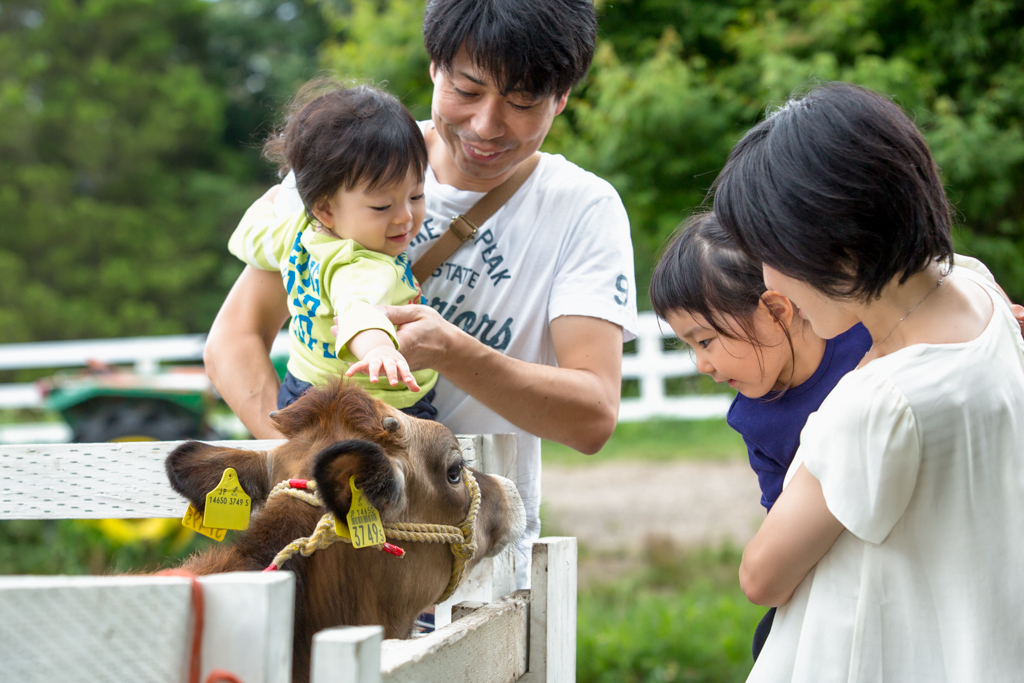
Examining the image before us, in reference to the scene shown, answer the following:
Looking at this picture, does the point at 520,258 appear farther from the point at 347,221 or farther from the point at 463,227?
the point at 347,221

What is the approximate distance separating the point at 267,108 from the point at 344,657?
12407mm

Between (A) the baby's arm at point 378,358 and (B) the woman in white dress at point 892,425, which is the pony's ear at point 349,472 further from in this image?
(B) the woman in white dress at point 892,425

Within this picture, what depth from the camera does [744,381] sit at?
223cm

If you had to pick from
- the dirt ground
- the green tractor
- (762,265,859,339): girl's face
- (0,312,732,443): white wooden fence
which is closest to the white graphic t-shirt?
(762,265,859,339): girl's face

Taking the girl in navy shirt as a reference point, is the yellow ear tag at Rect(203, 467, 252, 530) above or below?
below

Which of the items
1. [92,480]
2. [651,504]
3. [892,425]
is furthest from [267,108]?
[892,425]

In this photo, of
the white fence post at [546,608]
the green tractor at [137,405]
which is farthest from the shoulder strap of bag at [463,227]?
the green tractor at [137,405]

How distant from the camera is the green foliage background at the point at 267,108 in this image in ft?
20.2

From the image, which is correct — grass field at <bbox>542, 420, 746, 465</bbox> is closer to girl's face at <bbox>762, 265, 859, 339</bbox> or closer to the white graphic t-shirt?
the white graphic t-shirt

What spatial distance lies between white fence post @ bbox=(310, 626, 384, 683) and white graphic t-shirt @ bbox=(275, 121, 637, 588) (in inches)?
48.9

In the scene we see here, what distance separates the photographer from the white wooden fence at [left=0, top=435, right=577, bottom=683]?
1208 millimetres

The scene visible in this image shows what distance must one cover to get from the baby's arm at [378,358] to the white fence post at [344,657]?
715 mm

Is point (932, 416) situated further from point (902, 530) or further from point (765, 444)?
point (765, 444)

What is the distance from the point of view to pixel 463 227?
249cm
